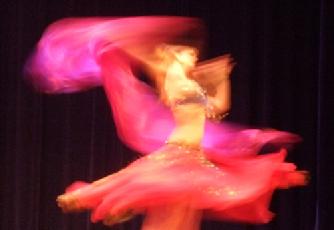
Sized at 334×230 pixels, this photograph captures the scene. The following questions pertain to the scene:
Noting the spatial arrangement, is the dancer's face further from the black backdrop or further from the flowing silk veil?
the black backdrop

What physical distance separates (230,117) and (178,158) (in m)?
1.54

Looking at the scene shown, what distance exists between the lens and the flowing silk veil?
2.61 meters

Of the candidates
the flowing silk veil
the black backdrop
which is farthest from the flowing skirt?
→ the black backdrop

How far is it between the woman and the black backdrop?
1.18 metres

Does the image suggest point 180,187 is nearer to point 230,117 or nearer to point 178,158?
point 178,158

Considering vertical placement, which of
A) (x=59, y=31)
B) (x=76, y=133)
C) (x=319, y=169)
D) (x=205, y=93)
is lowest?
(x=319, y=169)

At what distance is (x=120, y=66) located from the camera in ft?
8.70

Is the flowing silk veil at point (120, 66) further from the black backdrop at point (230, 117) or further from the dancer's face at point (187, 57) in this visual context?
the black backdrop at point (230, 117)

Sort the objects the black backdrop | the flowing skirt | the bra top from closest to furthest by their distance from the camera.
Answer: the flowing skirt < the bra top < the black backdrop

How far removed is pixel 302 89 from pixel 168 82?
5.24 ft

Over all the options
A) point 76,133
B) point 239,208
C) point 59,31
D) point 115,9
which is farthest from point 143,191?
point 115,9

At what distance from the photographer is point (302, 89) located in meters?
4.00

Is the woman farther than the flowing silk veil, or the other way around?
the flowing silk veil

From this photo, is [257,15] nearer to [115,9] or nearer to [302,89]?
[302,89]
